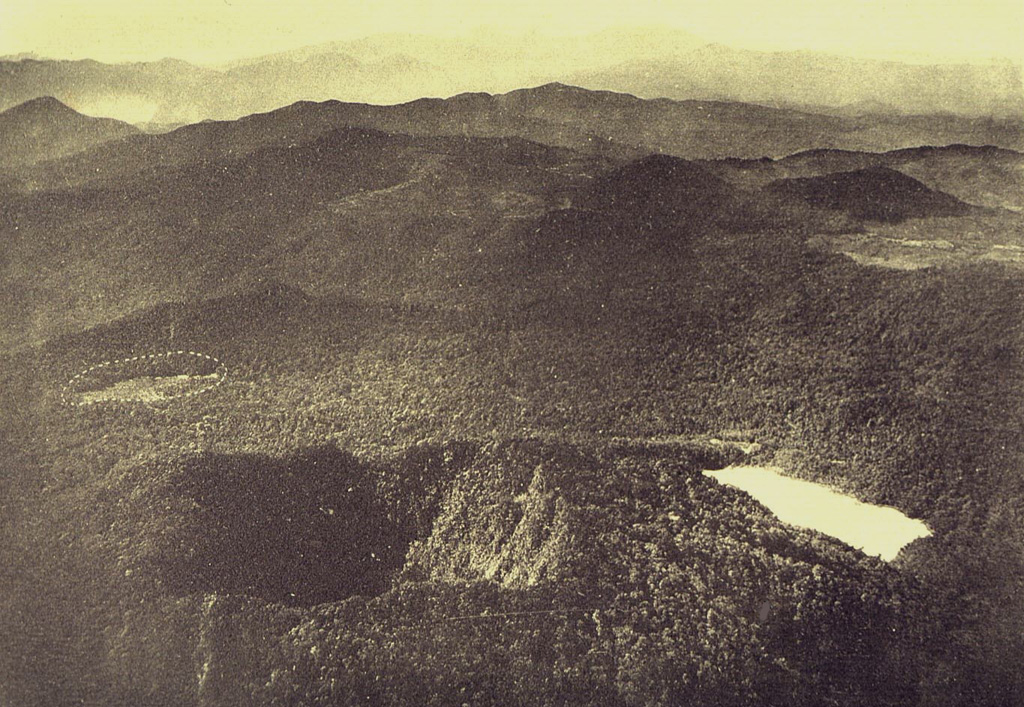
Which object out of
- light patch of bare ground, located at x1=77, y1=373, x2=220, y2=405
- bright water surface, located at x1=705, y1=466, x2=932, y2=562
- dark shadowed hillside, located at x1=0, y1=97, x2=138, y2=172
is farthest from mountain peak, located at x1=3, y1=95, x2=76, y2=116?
bright water surface, located at x1=705, y1=466, x2=932, y2=562

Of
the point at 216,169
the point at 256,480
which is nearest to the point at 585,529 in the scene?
the point at 256,480

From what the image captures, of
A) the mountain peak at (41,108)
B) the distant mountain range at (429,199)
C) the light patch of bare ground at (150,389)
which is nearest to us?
the distant mountain range at (429,199)

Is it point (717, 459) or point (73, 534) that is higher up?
point (717, 459)

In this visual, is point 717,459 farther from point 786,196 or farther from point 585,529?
point 786,196

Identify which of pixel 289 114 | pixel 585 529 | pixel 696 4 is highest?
pixel 696 4

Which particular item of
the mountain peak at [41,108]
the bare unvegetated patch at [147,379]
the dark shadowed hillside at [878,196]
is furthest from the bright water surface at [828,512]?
the mountain peak at [41,108]

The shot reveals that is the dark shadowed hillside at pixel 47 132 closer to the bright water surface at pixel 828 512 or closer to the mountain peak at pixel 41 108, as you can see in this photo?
the mountain peak at pixel 41 108

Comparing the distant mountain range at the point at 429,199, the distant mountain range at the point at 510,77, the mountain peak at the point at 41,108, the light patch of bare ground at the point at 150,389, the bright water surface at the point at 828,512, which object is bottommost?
the bright water surface at the point at 828,512

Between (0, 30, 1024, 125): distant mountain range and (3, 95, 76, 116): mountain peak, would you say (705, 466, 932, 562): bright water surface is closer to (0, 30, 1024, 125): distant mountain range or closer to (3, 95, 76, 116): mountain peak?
(0, 30, 1024, 125): distant mountain range
